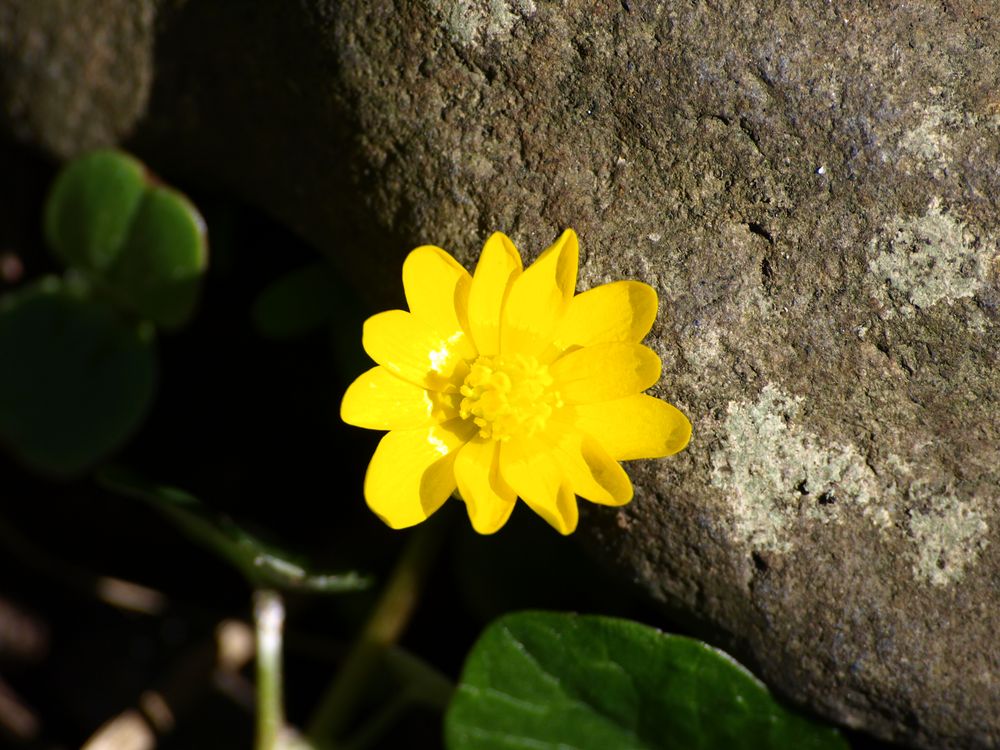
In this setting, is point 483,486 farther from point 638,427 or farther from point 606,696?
point 606,696

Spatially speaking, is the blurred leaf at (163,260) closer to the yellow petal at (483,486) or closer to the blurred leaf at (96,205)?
the blurred leaf at (96,205)

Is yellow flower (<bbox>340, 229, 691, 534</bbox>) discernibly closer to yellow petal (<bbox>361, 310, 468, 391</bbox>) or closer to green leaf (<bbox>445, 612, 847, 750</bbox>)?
yellow petal (<bbox>361, 310, 468, 391</bbox>)

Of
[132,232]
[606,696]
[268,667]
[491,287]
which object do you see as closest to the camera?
[491,287]

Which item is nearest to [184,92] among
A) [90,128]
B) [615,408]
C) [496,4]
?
[90,128]

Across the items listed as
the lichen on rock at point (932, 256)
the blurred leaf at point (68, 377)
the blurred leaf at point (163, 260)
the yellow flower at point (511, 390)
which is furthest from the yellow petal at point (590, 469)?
the blurred leaf at point (68, 377)

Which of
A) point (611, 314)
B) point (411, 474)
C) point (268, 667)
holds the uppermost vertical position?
point (611, 314)

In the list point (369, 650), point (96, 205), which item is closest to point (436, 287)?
point (369, 650)

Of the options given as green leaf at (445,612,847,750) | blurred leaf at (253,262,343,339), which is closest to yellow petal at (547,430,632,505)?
green leaf at (445,612,847,750)
